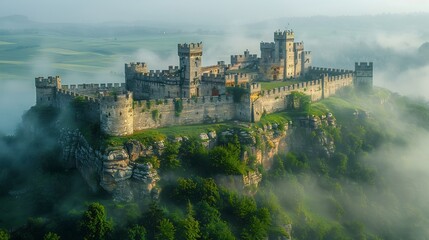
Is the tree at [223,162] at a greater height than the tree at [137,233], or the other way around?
the tree at [223,162]

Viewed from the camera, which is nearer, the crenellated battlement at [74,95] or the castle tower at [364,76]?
the crenellated battlement at [74,95]

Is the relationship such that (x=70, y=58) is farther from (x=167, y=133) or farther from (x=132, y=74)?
(x=167, y=133)

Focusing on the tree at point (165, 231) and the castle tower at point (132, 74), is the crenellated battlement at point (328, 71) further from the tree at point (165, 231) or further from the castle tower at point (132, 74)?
the tree at point (165, 231)

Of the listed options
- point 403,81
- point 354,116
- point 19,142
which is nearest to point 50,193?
point 19,142

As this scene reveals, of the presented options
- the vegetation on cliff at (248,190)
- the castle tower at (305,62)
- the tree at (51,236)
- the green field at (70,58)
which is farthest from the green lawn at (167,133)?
the green field at (70,58)

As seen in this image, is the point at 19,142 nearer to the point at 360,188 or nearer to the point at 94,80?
the point at 360,188

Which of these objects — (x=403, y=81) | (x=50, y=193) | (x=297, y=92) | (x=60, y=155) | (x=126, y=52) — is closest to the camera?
(x=50, y=193)
